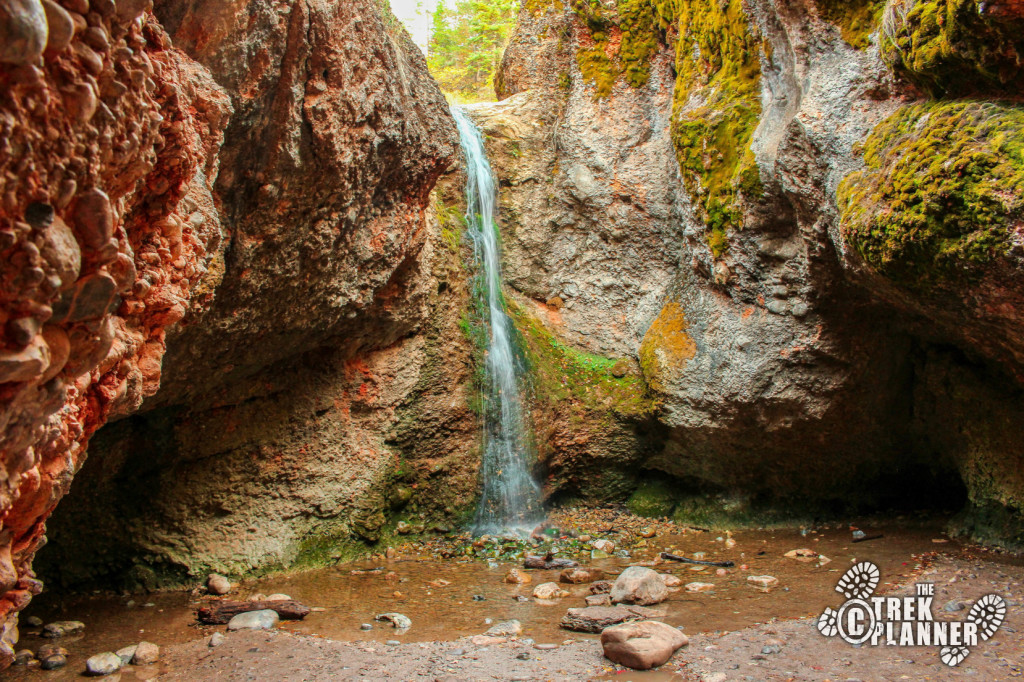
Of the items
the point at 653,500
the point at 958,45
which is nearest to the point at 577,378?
the point at 653,500

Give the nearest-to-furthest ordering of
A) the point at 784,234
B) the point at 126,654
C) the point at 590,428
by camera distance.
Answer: the point at 126,654, the point at 784,234, the point at 590,428

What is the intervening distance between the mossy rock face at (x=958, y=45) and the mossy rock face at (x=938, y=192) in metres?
0.12

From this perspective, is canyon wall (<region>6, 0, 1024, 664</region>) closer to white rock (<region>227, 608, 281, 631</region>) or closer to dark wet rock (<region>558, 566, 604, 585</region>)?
white rock (<region>227, 608, 281, 631</region>)

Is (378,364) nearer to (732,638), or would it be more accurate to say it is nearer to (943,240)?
(732,638)

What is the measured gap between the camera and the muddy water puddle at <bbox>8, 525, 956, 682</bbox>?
4.15 metres

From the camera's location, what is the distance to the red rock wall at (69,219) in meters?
1.38

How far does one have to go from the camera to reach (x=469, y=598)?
485cm

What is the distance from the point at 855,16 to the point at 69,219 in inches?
201

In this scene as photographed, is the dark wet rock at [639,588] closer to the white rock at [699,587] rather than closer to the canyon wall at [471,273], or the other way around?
the white rock at [699,587]

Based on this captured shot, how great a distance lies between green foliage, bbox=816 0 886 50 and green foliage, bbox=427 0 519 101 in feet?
31.5

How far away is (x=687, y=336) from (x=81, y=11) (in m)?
5.75

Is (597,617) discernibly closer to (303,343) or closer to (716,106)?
(303,343)

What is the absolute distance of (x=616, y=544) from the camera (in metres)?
6.10

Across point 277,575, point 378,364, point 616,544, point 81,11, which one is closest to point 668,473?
point 616,544
